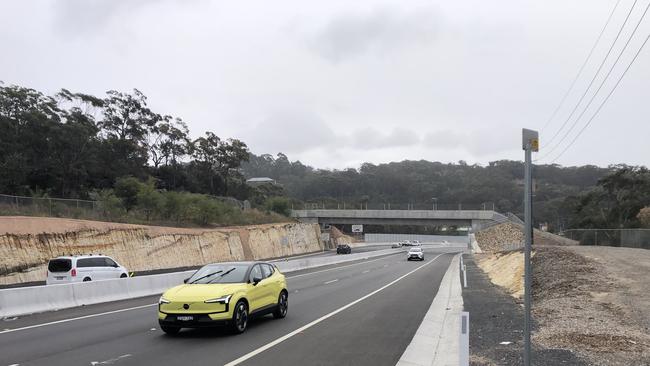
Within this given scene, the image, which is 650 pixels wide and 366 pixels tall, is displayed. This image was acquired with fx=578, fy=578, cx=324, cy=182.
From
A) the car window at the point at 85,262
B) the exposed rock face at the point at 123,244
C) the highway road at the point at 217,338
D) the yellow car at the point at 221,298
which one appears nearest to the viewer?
the highway road at the point at 217,338

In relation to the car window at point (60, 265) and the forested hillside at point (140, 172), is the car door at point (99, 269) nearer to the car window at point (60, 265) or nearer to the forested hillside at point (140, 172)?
the car window at point (60, 265)

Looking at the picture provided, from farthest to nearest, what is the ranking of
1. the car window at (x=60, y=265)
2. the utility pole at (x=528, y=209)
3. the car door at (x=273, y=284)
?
the car window at (x=60, y=265) < the car door at (x=273, y=284) < the utility pole at (x=528, y=209)

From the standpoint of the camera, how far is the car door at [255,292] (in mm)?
13070

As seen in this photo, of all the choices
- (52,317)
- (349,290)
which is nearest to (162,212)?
(349,290)

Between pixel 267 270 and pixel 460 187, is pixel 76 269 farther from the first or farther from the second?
pixel 460 187

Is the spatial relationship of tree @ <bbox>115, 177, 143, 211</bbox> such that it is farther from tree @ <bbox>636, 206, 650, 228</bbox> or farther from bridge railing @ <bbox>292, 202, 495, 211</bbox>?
tree @ <bbox>636, 206, 650, 228</bbox>

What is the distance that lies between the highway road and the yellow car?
0.35m

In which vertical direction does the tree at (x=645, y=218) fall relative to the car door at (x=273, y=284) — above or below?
above

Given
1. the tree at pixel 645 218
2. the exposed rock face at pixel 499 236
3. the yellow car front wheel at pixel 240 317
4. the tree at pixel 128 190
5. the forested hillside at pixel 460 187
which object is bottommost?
the exposed rock face at pixel 499 236

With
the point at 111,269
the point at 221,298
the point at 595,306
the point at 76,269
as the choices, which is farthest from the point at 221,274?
the point at 111,269

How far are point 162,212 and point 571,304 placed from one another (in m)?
53.3

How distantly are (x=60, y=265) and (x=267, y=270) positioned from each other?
14.3 m

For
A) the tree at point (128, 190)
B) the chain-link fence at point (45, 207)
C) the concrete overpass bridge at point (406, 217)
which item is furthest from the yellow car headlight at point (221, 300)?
the concrete overpass bridge at point (406, 217)

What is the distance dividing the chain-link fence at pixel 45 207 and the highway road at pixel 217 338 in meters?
26.3
